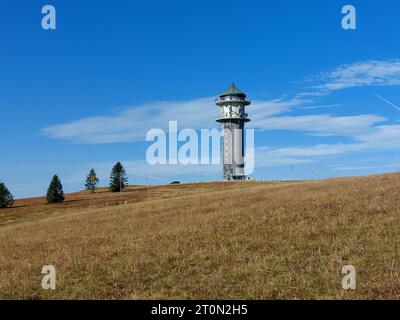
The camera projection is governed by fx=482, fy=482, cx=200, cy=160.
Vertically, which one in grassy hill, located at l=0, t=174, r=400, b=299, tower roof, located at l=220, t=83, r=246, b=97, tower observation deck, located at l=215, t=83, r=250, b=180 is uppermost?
tower roof, located at l=220, t=83, r=246, b=97

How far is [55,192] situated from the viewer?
116 meters

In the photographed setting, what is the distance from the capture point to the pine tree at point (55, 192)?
115438 millimetres

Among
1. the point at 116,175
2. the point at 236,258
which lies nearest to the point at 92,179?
the point at 116,175

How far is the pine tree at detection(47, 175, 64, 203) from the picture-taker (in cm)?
11544

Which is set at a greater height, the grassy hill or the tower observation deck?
the tower observation deck

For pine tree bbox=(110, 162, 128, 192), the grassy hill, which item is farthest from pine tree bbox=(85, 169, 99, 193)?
the grassy hill

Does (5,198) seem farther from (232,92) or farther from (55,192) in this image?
(232,92)

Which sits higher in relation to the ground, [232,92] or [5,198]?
[232,92]

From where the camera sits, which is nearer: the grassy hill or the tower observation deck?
the grassy hill

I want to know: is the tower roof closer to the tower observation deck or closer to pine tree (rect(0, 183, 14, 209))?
the tower observation deck

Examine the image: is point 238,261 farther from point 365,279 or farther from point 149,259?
point 365,279

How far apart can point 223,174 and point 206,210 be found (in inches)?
3283

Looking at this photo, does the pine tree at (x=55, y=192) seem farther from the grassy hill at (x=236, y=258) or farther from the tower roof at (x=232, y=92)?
the grassy hill at (x=236, y=258)
